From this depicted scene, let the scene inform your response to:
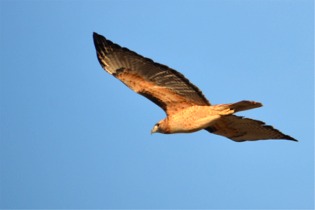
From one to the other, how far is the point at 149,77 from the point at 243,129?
2.43 m

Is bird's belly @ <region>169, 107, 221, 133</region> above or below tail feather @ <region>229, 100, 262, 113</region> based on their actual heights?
below

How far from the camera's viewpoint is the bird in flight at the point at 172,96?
14930 mm

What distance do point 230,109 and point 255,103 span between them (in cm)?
75

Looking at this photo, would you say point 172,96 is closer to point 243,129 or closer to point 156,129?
point 156,129

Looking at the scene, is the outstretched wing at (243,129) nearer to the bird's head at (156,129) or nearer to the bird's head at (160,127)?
the bird's head at (160,127)

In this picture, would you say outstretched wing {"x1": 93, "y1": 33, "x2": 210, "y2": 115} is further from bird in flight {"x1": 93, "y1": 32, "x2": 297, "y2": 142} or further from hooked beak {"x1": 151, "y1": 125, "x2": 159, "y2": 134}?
hooked beak {"x1": 151, "y1": 125, "x2": 159, "y2": 134}

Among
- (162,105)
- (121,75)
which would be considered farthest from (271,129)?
(121,75)

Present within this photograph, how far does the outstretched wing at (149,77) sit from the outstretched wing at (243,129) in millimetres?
938

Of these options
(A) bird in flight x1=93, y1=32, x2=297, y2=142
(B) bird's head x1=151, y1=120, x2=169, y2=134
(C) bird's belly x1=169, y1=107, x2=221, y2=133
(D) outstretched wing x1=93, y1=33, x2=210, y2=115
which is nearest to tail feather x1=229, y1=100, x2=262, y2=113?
(A) bird in flight x1=93, y1=32, x2=297, y2=142

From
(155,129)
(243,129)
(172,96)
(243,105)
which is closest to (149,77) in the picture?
(172,96)

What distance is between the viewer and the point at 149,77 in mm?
15492

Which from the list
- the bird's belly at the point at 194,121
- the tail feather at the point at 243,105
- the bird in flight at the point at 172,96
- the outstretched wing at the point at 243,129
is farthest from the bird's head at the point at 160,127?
the tail feather at the point at 243,105

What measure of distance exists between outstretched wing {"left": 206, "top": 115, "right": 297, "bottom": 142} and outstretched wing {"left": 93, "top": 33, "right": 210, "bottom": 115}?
0.94 metres

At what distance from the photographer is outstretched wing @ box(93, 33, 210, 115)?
15156 mm
